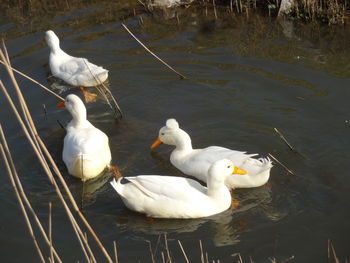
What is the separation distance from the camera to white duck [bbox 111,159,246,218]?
6.64 meters

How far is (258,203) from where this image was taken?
22.7 feet

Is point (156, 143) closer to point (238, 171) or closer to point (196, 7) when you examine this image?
point (238, 171)

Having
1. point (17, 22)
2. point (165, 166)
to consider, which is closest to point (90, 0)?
point (17, 22)

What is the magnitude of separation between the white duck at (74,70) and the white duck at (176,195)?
9.69 ft

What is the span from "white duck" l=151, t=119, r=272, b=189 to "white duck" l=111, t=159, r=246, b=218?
345 millimetres

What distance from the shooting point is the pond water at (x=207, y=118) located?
6371 mm

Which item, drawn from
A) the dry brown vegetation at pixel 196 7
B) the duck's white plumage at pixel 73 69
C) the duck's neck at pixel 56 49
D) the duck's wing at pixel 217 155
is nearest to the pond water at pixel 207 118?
the dry brown vegetation at pixel 196 7

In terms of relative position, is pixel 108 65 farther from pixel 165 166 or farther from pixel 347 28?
pixel 347 28

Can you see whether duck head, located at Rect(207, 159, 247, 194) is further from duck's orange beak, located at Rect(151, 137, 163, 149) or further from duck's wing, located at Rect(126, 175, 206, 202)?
duck's orange beak, located at Rect(151, 137, 163, 149)

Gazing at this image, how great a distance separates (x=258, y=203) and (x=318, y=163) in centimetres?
106

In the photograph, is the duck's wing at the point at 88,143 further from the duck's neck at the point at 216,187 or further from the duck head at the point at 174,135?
the duck's neck at the point at 216,187

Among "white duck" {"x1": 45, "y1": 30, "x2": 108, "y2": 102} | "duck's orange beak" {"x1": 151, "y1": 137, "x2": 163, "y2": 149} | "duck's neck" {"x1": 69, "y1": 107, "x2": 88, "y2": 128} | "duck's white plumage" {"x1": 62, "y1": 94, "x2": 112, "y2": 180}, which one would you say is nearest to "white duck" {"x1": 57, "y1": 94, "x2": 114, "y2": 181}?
"duck's white plumage" {"x1": 62, "y1": 94, "x2": 112, "y2": 180}

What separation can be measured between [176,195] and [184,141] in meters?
1.23

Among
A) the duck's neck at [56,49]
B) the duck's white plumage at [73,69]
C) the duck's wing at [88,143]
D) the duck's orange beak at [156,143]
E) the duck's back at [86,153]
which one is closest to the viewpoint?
the duck's back at [86,153]
